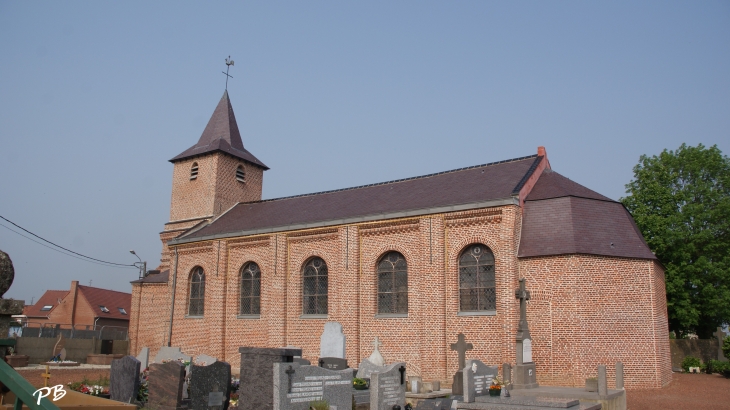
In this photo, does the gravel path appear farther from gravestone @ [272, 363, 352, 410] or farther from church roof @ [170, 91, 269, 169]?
church roof @ [170, 91, 269, 169]

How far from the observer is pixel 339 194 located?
2511cm

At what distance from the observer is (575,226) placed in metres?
17.3

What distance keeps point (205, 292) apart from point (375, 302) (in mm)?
8761

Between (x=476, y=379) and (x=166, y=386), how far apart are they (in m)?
6.69

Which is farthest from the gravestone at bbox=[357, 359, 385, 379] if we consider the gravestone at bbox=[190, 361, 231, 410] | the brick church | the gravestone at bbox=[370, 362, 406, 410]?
the gravestone at bbox=[190, 361, 231, 410]

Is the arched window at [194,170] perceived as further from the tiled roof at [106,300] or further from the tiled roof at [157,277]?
the tiled roof at [106,300]

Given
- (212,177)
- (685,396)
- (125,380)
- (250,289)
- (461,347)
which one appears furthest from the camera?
(212,177)

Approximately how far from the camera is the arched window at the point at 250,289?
911 inches

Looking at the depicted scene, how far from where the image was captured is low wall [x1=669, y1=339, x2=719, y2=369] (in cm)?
2475

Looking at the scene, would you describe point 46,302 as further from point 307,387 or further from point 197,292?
point 307,387

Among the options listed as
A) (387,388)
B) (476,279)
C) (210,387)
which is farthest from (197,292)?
(387,388)

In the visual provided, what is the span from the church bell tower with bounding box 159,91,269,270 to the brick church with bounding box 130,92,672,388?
2811mm

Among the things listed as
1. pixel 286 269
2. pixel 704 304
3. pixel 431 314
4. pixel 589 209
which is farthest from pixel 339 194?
pixel 704 304

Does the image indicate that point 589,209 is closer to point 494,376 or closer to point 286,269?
point 494,376
